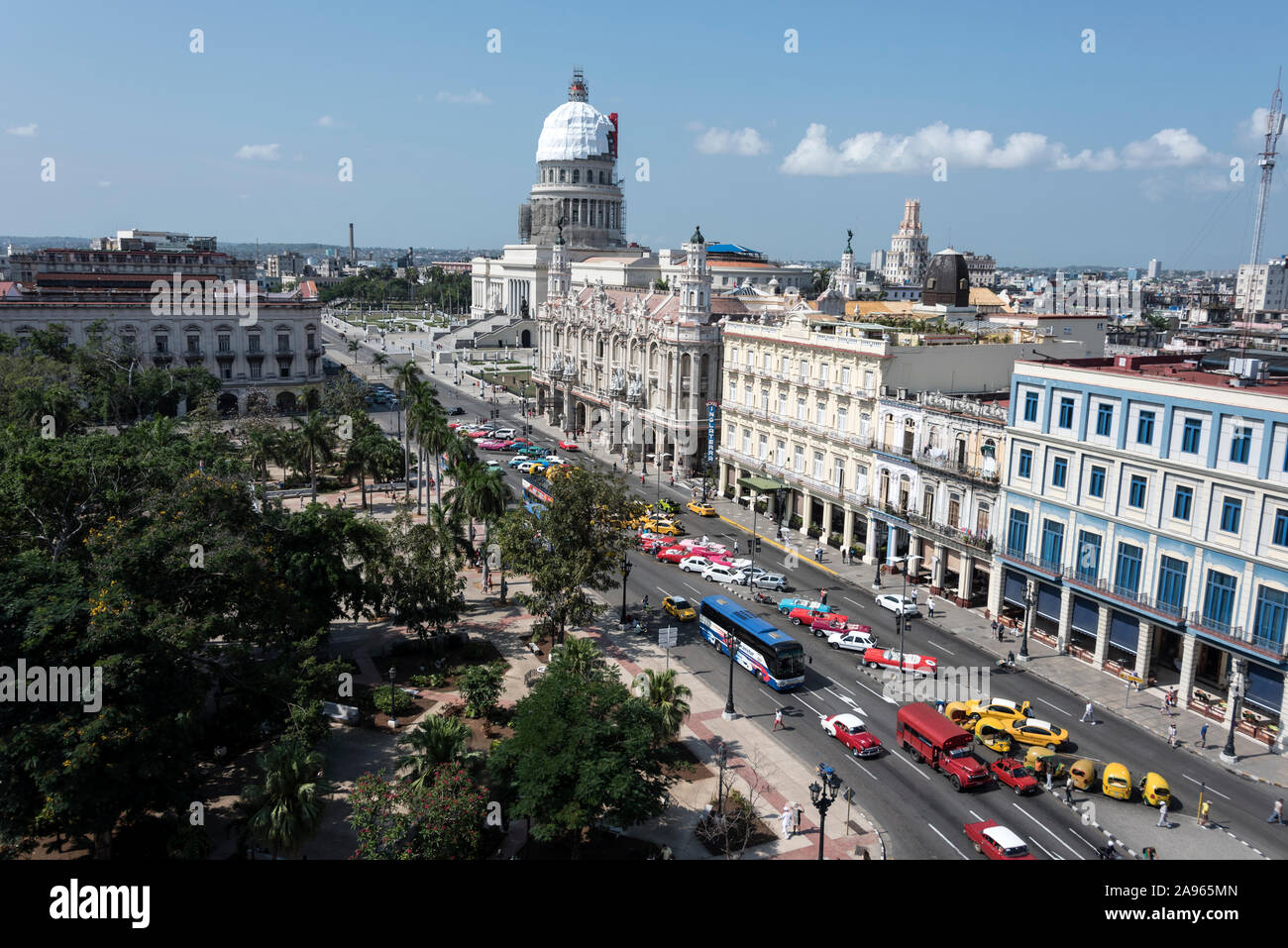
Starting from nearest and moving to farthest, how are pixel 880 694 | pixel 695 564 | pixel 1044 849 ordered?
pixel 1044 849 < pixel 880 694 < pixel 695 564

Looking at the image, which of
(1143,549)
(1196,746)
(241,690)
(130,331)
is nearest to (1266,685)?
(1196,746)

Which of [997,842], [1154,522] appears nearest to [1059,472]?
[1154,522]

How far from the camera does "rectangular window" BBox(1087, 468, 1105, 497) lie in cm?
5078

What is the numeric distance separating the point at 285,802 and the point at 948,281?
3513 inches

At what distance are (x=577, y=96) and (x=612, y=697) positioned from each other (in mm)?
172426

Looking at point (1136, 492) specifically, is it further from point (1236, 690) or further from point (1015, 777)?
point (1015, 777)

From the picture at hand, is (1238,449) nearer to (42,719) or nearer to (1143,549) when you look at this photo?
(1143,549)

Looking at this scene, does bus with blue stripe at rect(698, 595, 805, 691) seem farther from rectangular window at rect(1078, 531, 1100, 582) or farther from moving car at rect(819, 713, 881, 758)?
rectangular window at rect(1078, 531, 1100, 582)

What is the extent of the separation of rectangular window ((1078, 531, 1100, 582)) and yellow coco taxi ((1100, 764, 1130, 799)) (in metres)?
14.8

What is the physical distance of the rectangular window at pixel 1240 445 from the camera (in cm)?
4369

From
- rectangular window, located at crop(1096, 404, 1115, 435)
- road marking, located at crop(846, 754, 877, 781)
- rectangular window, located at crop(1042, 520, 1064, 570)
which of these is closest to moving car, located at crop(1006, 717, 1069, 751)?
road marking, located at crop(846, 754, 877, 781)

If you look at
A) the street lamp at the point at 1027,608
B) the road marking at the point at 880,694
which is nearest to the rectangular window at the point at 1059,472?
the street lamp at the point at 1027,608

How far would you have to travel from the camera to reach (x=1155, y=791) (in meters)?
37.9

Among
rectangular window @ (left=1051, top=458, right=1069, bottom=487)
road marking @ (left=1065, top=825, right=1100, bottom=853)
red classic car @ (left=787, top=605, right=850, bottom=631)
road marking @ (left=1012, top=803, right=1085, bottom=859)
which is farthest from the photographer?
red classic car @ (left=787, top=605, right=850, bottom=631)
